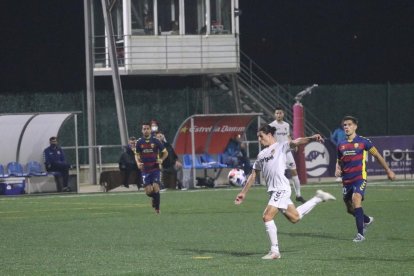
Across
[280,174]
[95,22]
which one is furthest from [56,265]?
[95,22]

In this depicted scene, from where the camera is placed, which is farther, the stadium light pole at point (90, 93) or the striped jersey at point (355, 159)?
the stadium light pole at point (90, 93)

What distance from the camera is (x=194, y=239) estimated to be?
19859mm

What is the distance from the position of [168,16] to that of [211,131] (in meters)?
6.47

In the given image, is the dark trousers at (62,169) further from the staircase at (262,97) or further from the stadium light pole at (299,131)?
the staircase at (262,97)

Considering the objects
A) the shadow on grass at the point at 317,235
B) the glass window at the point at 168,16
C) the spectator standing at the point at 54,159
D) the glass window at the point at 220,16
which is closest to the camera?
the shadow on grass at the point at 317,235

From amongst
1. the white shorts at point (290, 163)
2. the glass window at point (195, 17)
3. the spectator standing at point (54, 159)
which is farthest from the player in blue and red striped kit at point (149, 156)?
the glass window at point (195, 17)

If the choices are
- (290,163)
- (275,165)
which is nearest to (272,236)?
Result: (275,165)

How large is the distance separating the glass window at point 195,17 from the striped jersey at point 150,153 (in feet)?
60.3

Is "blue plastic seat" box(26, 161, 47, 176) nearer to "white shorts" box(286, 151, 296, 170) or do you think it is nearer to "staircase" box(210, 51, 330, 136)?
"white shorts" box(286, 151, 296, 170)

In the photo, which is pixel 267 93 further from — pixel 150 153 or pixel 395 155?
pixel 150 153

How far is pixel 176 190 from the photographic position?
37.5m

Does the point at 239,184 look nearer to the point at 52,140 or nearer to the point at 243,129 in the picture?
the point at 243,129

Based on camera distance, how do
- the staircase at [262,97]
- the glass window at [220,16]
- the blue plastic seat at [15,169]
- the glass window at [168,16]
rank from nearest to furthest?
the blue plastic seat at [15,169]
the glass window at [168,16]
the glass window at [220,16]
the staircase at [262,97]

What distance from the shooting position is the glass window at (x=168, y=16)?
44.8m
